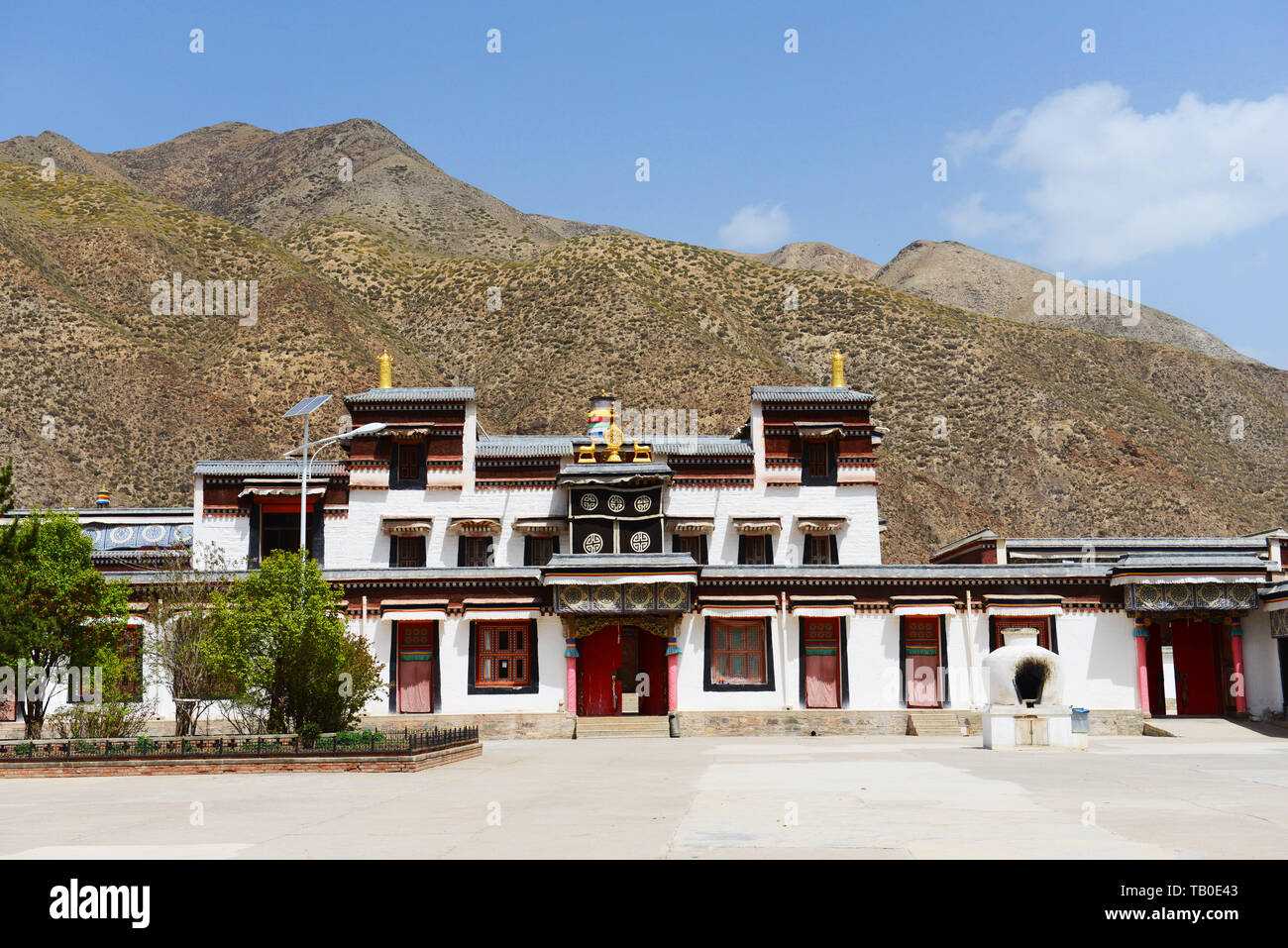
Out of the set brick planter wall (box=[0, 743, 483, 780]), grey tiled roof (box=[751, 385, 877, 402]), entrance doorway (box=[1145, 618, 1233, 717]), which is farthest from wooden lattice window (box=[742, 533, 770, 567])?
brick planter wall (box=[0, 743, 483, 780])

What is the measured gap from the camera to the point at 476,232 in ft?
546

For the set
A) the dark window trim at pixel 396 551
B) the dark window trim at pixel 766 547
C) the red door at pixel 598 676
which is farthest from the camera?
the dark window trim at pixel 766 547

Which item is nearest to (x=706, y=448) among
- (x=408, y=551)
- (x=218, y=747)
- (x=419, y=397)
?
(x=419, y=397)

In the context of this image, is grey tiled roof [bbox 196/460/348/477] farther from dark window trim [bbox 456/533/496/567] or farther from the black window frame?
the black window frame

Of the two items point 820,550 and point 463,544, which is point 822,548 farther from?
point 463,544

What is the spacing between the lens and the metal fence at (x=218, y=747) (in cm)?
2491

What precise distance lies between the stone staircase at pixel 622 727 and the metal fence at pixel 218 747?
40.1 feet

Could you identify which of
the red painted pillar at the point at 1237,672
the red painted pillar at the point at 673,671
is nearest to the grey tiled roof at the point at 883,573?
the red painted pillar at the point at 673,671

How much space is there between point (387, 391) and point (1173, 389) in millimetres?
106723

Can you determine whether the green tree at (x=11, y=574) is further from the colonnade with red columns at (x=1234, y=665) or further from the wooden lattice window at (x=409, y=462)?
the colonnade with red columns at (x=1234, y=665)

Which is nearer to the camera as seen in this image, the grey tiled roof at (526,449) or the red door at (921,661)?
the red door at (921,661)
